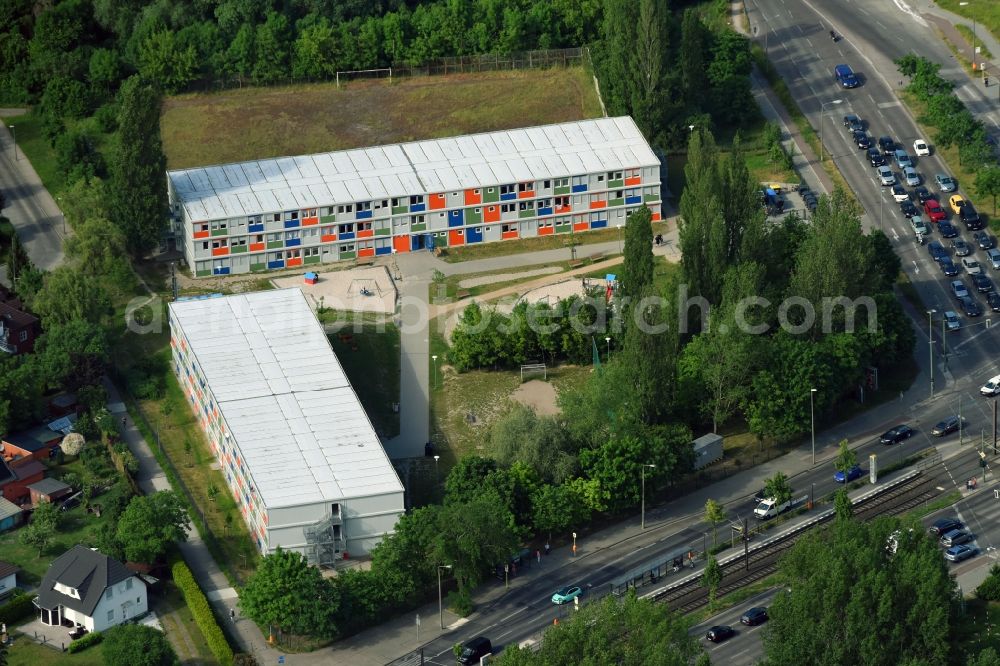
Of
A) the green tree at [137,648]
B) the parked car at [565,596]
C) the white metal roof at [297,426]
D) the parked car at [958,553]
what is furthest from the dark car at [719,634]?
the green tree at [137,648]

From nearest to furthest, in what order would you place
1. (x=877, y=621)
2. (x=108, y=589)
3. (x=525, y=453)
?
(x=877, y=621) < (x=108, y=589) < (x=525, y=453)

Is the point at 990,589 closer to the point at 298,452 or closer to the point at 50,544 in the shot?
the point at 298,452

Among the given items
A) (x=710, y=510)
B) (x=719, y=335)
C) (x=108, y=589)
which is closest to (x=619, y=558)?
(x=710, y=510)

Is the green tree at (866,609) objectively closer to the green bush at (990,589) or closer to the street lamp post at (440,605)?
the green bush at (990,589)

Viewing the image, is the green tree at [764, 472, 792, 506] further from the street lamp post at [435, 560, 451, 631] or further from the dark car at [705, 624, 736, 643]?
the street lamp post at [435, 560, 451, 631]

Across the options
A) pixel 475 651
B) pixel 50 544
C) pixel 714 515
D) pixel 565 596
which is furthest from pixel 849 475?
pixel 50 544

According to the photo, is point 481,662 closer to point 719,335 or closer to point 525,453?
point 525,453
